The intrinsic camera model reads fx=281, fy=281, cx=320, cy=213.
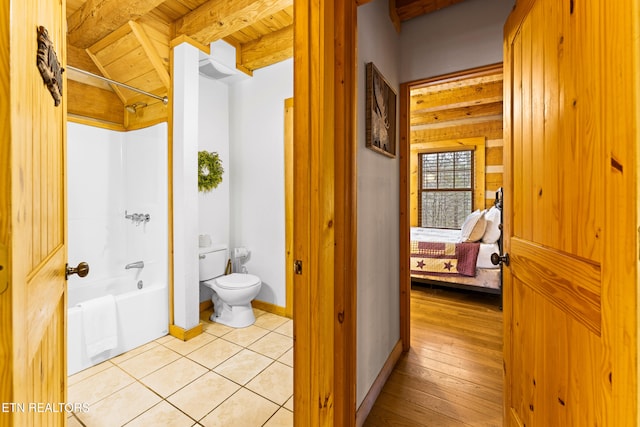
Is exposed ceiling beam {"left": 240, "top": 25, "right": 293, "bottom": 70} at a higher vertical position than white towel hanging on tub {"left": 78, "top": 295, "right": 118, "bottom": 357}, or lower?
higher

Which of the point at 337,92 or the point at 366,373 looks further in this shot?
the point at 366,373

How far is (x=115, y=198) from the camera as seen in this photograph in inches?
115

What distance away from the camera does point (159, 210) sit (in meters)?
2.63

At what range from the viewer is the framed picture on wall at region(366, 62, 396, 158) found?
5.07ft

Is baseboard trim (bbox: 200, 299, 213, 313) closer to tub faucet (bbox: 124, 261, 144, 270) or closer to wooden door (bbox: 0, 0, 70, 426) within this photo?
tub faucet (bbox: 124, 261, 144, 270)

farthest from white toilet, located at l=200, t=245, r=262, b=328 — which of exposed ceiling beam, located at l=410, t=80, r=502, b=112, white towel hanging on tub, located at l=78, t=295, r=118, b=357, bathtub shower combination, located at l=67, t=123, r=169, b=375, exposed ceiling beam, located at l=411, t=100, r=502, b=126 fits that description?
exposed ceiling beam, located at l=411, t=100, r=502, b=126

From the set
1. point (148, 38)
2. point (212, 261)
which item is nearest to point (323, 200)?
point (212, 261)

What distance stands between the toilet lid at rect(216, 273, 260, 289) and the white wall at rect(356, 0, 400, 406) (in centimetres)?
129

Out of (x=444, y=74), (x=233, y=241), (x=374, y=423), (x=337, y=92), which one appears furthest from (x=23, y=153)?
(x=233, y=241)

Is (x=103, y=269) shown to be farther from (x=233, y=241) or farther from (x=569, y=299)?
(x=569, y=299)

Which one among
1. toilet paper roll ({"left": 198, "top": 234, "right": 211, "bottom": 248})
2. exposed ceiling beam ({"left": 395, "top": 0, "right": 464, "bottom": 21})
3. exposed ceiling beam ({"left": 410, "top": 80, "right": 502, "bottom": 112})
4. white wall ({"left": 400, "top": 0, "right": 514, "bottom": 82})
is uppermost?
exposed ceiling beam ({"left": 410, "top": 80, "right": 502, "bottom": 112})

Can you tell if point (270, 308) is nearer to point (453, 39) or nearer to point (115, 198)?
point (115, 198)

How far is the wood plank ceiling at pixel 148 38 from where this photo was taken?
2125mm

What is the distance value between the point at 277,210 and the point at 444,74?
74.9 inches
